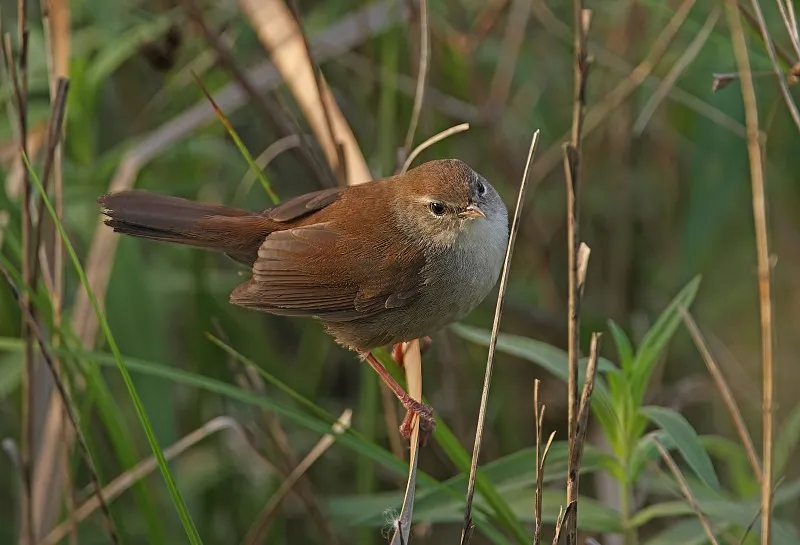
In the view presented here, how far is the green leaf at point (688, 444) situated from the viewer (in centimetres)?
194

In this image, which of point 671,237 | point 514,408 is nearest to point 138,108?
point 514,408

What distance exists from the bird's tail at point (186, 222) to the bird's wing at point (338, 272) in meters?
0.13

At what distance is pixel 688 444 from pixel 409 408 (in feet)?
2.56

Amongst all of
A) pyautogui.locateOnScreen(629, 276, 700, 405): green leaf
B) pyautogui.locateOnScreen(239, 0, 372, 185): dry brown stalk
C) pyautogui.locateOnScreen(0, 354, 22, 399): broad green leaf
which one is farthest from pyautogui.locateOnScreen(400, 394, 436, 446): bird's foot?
pyautogui.locateOnScreen(0, 354, 22, 399): broad green leaf

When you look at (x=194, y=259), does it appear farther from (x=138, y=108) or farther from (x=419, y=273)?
(x=419, y=273)

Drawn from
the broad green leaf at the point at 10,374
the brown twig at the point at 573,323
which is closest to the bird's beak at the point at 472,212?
the brown twig at the point at 573,323

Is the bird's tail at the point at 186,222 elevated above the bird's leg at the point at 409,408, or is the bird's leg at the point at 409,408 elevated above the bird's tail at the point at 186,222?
the bird's tail at the point at 186,222

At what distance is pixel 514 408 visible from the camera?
13.3 feet

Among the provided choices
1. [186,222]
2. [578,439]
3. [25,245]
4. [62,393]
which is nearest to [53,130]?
[25,245]

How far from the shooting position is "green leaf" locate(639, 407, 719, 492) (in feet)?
6.37

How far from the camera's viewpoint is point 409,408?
254 cm

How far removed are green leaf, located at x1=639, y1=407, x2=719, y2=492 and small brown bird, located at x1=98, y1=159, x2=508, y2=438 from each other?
2.31 feet

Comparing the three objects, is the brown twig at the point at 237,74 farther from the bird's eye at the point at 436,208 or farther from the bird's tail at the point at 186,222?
the bird's eye at the point at 436,208

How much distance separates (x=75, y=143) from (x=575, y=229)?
2083mm
